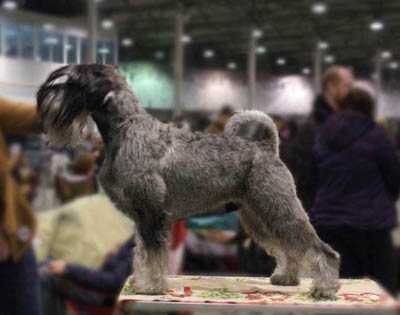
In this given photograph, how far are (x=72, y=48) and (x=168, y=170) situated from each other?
1.29 ft

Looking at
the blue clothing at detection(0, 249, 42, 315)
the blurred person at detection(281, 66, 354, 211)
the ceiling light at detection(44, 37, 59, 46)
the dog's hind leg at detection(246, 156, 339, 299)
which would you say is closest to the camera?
the dog's hind leg at detection(246, 156, 339, 299)

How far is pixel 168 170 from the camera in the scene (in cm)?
139

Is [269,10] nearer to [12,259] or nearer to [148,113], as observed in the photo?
[148,113]

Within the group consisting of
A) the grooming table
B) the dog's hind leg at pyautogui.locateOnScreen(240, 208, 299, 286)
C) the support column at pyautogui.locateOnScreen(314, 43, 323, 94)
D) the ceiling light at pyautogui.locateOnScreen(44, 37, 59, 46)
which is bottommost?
the grooming table

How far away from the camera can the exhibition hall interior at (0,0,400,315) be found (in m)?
1.39

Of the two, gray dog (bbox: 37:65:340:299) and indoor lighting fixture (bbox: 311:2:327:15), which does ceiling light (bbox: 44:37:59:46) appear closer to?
gray dog (bbox: 37:65:340:299)

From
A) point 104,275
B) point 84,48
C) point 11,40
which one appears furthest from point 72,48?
point 104,275

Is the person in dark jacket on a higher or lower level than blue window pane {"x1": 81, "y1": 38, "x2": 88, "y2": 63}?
lower

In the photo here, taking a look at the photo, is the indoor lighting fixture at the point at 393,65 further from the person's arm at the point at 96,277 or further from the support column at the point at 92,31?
the person's arm at the point at 96,277

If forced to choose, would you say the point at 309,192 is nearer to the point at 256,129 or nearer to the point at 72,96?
the point at 256,129

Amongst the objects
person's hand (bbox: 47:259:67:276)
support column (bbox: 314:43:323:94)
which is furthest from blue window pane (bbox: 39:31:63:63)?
person's hand (bbox: 47:259:67:276)

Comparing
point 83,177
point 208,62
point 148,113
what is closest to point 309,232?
point 148,113

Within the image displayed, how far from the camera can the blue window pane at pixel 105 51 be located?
60.8 inches

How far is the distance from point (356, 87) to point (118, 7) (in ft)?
1.87
